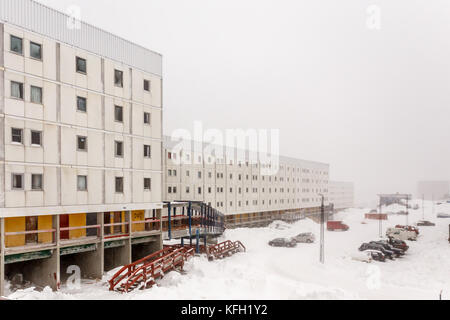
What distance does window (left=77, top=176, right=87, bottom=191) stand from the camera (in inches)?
874

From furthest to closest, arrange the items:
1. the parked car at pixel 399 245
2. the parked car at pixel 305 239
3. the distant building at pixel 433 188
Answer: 1. the distant building at pixel 433 188
2. the parked car at pixel 305 239
3. the parked car at pixel 399 245

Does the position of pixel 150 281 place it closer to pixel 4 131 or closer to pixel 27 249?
pixel 27 249

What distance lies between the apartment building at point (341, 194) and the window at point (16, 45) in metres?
103

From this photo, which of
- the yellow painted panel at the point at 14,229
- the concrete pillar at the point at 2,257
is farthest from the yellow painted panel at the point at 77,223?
the concrete pillar at the point at 2,257

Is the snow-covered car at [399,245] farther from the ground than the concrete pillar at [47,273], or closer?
closer

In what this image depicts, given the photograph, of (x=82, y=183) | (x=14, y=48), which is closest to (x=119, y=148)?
(x=82, y=183)

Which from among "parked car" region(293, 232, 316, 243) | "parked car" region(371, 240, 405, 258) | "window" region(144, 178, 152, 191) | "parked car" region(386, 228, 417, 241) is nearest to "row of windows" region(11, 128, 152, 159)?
"window" region(144, 178, 152, 191)

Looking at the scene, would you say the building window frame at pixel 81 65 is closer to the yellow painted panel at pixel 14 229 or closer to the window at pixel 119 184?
the window at pixel 119 184

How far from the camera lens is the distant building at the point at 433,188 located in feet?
593

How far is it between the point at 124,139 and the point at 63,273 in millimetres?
9448

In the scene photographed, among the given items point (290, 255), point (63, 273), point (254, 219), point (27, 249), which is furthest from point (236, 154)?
point (27, 249)

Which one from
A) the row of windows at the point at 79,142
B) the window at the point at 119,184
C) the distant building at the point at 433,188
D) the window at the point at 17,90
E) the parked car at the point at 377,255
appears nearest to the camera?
the window at the point at 17,90

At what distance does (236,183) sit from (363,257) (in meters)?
28.4

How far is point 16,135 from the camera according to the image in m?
19.2
